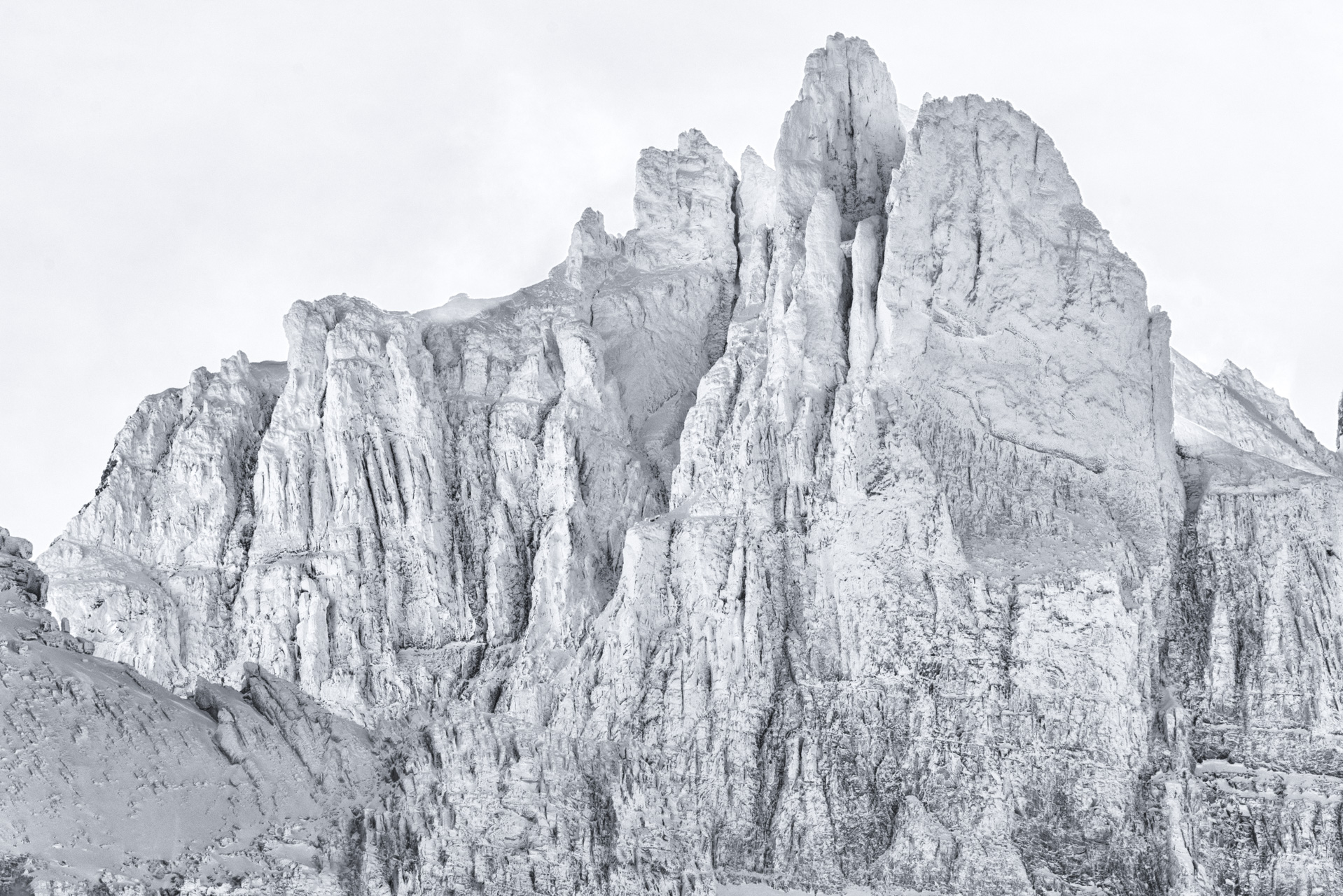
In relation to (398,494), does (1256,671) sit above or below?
below

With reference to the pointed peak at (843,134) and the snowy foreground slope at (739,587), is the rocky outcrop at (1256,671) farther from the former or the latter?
the pointed peak at (843,134)

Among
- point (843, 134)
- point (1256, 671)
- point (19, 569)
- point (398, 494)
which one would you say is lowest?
point (1256, 671)

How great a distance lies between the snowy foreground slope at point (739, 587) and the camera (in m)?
72.2

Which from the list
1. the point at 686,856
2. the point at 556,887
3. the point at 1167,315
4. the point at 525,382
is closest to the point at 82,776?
the point at 556,887

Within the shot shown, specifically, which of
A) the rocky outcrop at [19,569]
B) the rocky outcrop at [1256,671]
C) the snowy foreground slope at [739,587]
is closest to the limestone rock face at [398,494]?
the snowy foreground slope at [739,587]

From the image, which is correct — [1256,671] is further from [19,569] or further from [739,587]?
[19,569]

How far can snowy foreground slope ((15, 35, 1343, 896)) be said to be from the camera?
237 ft

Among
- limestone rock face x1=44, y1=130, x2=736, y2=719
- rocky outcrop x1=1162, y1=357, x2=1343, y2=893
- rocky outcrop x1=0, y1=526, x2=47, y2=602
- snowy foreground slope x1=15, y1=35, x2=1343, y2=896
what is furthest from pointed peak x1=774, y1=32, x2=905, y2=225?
rocky outcrop x1=0, y1=526, x2=47, y2=602

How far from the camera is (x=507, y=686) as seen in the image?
81875 millimetres

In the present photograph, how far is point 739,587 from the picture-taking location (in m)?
80.2

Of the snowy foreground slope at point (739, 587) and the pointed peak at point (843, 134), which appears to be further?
the pointed peak at point (843, 134)

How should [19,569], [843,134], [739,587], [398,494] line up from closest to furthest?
[19,569] → [739,587] → [398,494] → [843,134]

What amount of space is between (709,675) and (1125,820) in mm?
16748

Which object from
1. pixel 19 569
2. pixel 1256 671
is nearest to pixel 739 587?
pixel 1256 671
